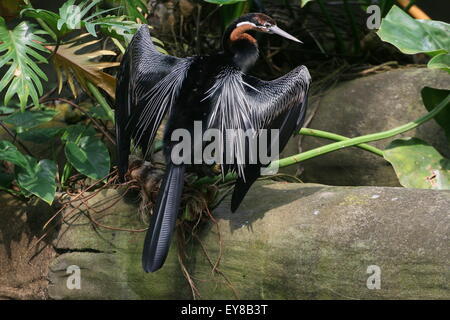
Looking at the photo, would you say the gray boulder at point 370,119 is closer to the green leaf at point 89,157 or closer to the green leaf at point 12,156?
the green leaf at point 89,157

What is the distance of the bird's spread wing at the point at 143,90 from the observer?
282 cm

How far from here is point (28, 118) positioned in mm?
3361

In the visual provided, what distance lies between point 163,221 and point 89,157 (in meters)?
0.79

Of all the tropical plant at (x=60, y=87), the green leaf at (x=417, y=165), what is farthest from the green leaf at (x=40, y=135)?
the green leaf at (x=417, y=165)

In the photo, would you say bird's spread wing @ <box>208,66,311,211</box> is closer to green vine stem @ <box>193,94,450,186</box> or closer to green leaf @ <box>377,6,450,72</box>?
green vine stem @ <box>193,94,450,186</box>

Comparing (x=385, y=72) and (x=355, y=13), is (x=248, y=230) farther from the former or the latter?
(x=355, y=13)

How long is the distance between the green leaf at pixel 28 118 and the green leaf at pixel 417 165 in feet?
5.01

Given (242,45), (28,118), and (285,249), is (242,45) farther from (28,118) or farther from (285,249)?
(28,118)

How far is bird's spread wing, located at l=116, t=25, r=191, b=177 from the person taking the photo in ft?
9.25

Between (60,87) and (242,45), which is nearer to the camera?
(242,45)

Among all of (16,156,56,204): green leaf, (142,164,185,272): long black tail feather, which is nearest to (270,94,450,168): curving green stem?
(142,164,185,272): long black tail feather

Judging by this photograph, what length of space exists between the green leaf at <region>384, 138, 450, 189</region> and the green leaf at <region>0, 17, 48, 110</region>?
4.93 feet
